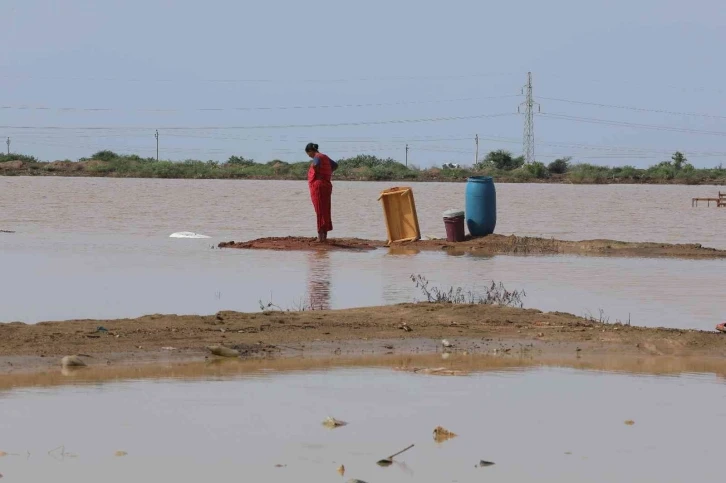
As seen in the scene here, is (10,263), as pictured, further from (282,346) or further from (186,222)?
(186,222)

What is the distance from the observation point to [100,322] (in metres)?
11.4

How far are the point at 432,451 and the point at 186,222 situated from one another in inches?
1097

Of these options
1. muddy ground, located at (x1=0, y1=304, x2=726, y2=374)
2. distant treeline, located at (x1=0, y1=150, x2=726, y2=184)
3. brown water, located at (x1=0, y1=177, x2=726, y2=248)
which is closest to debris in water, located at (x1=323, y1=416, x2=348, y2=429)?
muddy ground, located at (x1=0, y1=304, x2=726, y2=374)

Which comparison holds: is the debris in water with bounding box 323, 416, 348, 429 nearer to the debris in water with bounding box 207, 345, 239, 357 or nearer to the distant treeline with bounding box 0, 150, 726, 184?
the debris in water with bounding box 207, 345, 239, 357

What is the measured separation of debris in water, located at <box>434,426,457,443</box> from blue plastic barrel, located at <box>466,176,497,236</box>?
17.4 meters

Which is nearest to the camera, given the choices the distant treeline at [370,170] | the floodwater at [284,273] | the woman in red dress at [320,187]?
the floodwater at [284,273]

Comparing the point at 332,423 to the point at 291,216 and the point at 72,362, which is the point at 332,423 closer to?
the point at 72,362

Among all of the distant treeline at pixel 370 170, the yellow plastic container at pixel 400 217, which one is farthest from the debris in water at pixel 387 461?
the distant treeline at pixel 370 170

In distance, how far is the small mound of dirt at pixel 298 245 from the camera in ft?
75.4

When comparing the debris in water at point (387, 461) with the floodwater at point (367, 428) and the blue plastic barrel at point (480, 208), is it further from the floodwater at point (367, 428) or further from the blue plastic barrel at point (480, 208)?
the blue plastic barrel at point (480, 208)

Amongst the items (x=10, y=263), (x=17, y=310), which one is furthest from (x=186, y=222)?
(x=17, y=310)

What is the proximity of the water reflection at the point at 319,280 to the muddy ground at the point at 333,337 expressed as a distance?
1.74m

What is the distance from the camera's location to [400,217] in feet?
82.2

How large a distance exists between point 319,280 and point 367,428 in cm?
932
